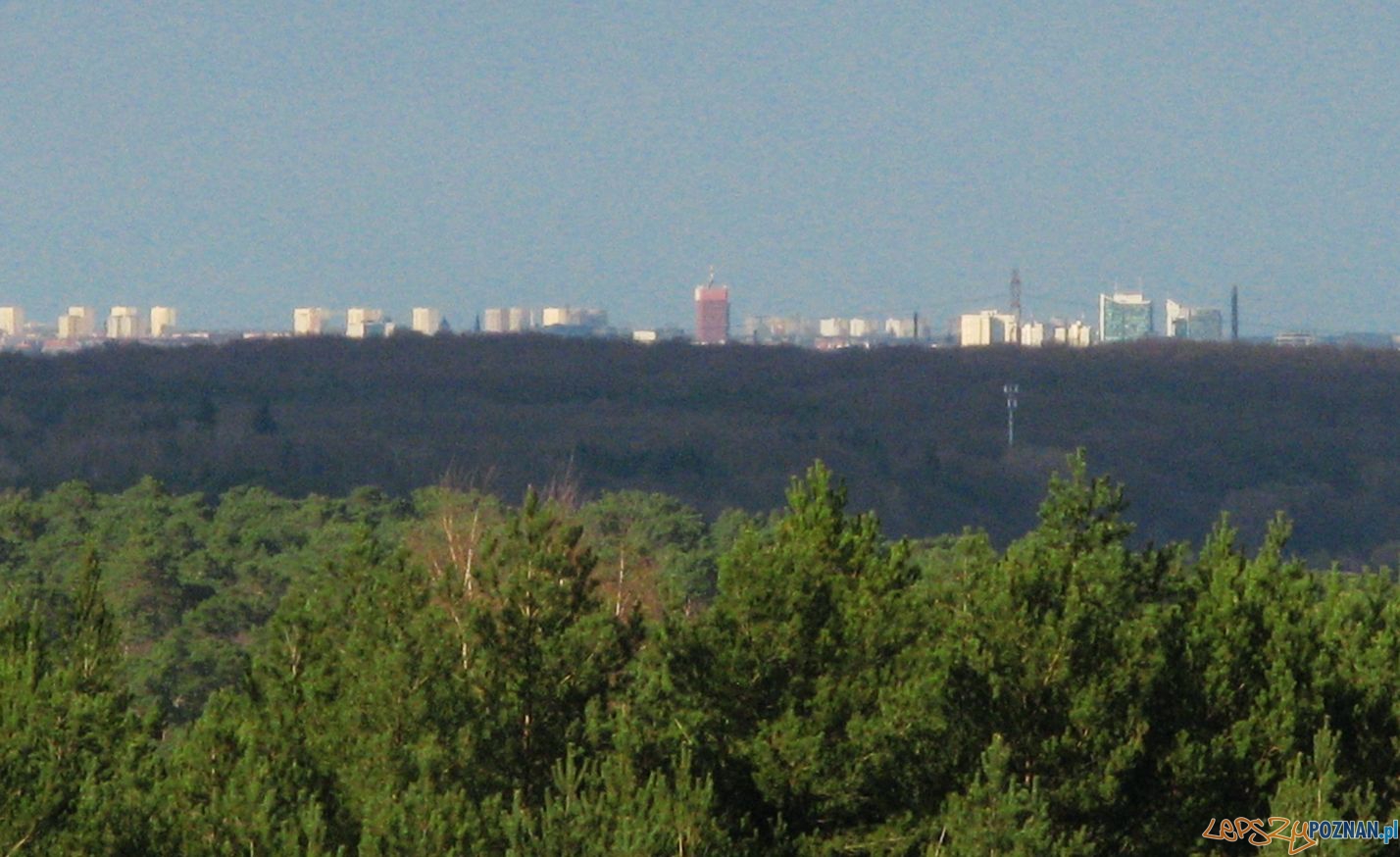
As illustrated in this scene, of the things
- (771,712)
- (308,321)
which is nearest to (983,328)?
(308,321)

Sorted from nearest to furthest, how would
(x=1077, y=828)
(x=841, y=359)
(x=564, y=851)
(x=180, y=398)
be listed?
(x=564, y=851) < (x=1077, y=828) < (x=180, y=398) < (x=841, y=359)

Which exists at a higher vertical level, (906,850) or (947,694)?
(947,694)

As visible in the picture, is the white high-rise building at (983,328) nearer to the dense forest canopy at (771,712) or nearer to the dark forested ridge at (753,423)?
the dark forested ridge at (753,423)

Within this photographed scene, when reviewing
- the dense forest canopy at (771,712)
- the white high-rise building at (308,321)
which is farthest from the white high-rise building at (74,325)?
the dense forest canopy at (771,712)

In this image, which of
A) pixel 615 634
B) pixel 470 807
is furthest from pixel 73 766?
pixel 615 634

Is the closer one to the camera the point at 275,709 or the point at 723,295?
the point at 275,709

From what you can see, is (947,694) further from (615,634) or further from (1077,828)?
(615,634)

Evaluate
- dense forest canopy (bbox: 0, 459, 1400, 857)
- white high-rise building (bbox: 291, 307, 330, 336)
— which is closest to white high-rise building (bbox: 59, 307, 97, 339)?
white high-rise building (bbox: 291, 307, 330, 336)
